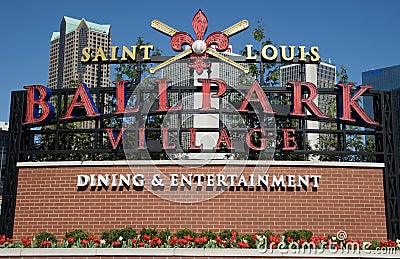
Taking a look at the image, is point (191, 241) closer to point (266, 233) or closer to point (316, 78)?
point (266, 233)

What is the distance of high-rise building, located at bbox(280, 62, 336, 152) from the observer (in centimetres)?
2675

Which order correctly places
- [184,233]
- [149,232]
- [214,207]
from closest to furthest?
[184,233] < [149,232] < [214,207]

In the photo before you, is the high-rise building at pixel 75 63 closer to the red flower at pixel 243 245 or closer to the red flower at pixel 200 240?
the red flower at pixel 200 240

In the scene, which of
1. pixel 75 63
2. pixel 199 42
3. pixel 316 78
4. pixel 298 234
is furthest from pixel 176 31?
pixel 75 63

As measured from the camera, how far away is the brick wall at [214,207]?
16.4 metres

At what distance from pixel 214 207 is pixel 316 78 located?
18338 mm

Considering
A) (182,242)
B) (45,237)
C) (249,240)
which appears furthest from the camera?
(45,237)

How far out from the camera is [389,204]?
1691cm

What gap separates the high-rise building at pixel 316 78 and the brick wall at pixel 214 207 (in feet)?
23.8

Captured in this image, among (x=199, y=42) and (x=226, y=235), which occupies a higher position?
(x=199, y=42)

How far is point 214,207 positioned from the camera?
16422mm

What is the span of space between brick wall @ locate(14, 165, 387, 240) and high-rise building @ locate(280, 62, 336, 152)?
7.27 m

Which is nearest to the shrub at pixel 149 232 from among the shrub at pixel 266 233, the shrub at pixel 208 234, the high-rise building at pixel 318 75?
the shrub at pixel 208 234

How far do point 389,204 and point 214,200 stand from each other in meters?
6.06
